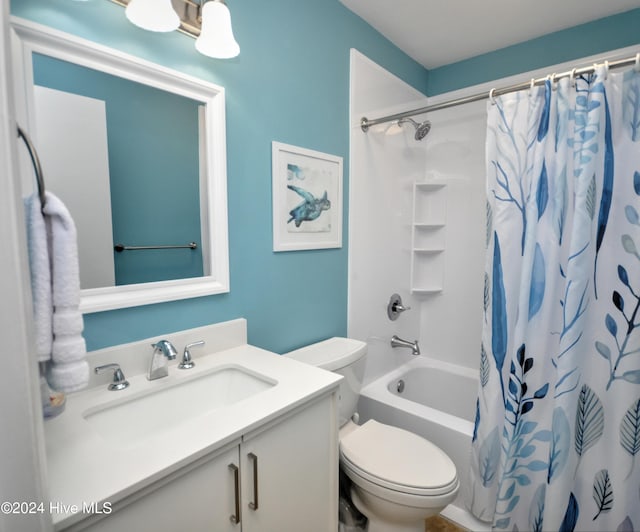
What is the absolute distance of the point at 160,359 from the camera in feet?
3.71

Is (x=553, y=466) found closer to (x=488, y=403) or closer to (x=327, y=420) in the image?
(x=488, y=403)

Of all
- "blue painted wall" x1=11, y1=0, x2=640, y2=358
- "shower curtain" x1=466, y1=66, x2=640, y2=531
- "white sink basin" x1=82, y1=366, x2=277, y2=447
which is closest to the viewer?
"white sink basin" x1=82, y1=366, x2=277, y2=447

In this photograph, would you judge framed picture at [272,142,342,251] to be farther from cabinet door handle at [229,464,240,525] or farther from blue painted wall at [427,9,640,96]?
blue painted wall at [427,9,640,96]

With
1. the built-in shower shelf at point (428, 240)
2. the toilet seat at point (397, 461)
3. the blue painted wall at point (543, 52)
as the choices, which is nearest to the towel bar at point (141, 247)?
the toilet seat at point (397, 461)

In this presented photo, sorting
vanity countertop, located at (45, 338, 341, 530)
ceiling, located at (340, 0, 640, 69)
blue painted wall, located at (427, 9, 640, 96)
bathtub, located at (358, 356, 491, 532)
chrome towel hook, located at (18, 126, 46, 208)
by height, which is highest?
ceiling, located at (340, 0, 640, 69)

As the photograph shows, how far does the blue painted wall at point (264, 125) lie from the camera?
1087mm

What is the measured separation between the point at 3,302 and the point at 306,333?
53.8 inches

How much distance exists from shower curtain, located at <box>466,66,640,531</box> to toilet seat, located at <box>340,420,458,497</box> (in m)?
0.36

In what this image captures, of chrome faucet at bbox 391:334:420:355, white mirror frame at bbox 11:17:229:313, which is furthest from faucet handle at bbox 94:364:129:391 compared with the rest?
chrome faucet at bbox 391:334:420:355

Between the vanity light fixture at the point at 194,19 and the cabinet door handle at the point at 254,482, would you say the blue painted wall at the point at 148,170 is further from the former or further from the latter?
the cabinet door handle at the point at 254,482

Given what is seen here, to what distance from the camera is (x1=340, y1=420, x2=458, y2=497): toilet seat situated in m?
1.28

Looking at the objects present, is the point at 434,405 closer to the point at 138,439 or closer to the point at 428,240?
the point at 428,240

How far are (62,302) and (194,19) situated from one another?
1.11 meters

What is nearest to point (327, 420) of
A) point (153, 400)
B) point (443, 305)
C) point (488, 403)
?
point (153, 400)
